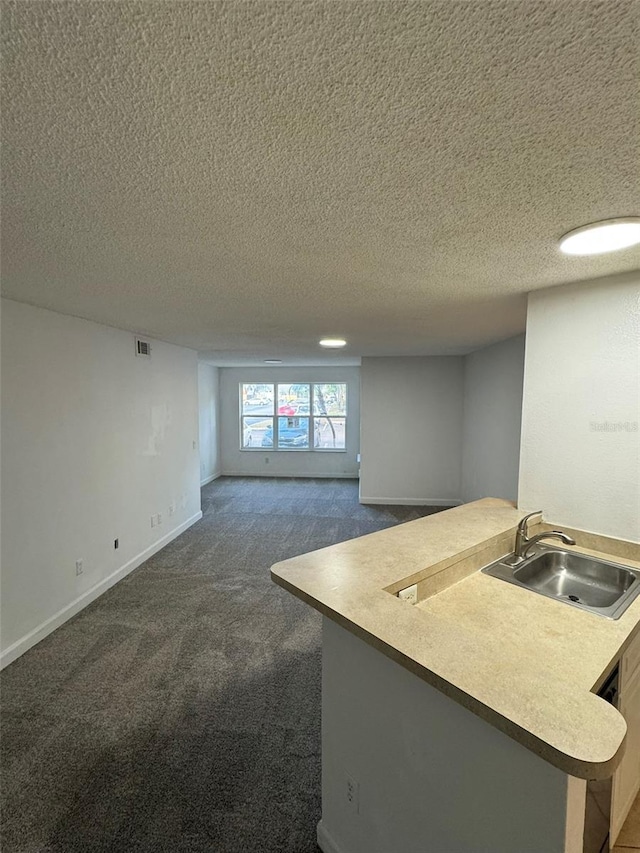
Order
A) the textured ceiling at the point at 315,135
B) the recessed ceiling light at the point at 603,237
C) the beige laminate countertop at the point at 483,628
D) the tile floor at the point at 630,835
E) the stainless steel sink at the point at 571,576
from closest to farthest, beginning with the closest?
the textured ceiling at the point at 315,135 → the beige laminate countertop at the point at 483,628 → the recessed ceiling light at the point at 603,237 → the tile floor at the point at 630,835 → the stainless steel sink at the point at 571,576

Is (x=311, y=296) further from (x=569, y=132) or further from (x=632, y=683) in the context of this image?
(x=632, y=683)

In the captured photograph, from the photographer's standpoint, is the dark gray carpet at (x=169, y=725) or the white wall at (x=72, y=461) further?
the white wall at (x=72, y=461)

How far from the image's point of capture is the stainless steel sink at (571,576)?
1.71 meters

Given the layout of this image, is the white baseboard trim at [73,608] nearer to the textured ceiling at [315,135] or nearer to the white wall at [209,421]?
the textured ceiling at [315,135]

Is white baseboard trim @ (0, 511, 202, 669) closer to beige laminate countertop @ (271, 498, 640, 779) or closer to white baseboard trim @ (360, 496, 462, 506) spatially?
beige laminate countertop @ (271, 498, 640, 779)

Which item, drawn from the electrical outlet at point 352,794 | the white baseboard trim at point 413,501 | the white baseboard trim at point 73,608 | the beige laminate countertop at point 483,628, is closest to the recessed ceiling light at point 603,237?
the beige laminate countertop at point 483,628

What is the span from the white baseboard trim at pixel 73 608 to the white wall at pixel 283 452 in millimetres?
3927

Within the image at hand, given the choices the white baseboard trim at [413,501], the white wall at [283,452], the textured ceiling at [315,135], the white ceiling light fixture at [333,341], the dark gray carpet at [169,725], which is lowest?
the dark gray carpet at [169,725]

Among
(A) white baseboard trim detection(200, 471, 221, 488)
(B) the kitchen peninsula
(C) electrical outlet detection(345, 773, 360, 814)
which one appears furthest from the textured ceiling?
(A) white baseboard trim detection(200, 471, 221, 488)

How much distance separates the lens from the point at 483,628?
1.35m

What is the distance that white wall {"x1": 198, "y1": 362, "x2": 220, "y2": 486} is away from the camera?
7.32 metres

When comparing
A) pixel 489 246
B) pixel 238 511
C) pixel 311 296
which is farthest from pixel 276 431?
pixel 489 246

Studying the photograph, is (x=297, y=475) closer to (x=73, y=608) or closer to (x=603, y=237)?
(x=73, y=608)

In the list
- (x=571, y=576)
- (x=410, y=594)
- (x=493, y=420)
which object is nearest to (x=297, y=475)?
(x=493, y=420)
